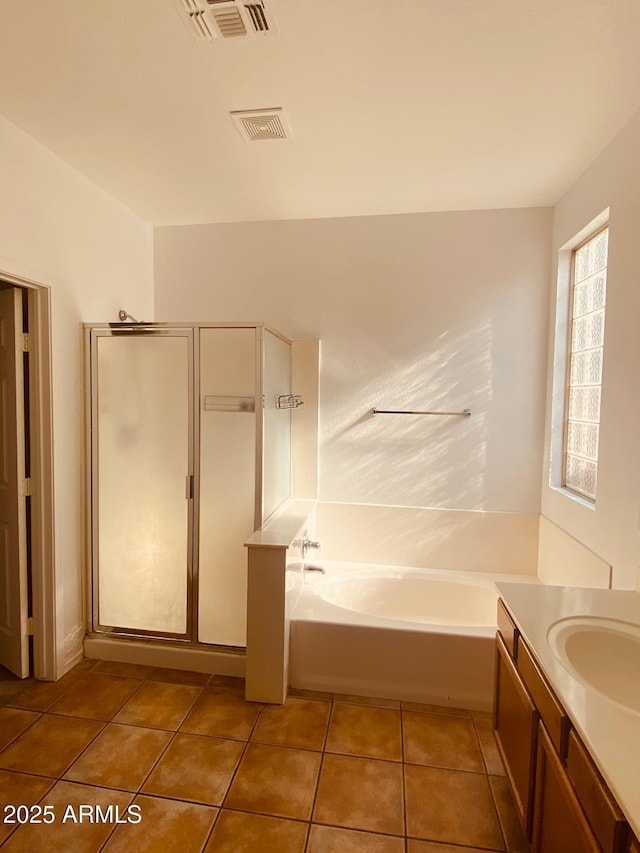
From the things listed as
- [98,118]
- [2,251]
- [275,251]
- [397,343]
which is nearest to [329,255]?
[275,251]

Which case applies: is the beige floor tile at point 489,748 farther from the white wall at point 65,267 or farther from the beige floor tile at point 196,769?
the white wall at point 65,267

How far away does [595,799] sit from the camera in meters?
0.96

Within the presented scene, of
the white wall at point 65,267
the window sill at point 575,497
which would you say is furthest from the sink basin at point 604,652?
the white wall at point 65,267

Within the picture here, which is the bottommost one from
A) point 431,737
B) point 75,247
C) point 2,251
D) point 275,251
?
point 431,737

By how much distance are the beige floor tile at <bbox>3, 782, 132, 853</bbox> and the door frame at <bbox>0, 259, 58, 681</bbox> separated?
0.79 metres

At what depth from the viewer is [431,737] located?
2.04 metres

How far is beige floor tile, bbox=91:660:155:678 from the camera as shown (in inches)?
97.7

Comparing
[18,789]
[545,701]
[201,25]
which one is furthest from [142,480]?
[545,701]

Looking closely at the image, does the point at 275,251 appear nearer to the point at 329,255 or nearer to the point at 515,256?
the point at 329,255

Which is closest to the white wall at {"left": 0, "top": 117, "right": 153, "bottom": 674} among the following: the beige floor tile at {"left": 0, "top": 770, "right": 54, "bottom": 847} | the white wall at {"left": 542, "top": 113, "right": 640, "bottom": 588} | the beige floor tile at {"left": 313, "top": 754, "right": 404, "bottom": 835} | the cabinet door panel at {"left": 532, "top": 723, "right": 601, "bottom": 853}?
the beige floor tile at {"left": 0, "top": 770, "right": 54, "bottom": 847}

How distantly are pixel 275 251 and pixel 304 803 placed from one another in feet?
9.58

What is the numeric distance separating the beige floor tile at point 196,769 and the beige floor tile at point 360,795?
0.37 m

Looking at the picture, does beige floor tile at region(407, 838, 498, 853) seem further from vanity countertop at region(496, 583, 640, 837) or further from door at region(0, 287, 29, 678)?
door at region(0, 287, 29, 678)

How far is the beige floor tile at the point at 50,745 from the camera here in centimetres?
183
